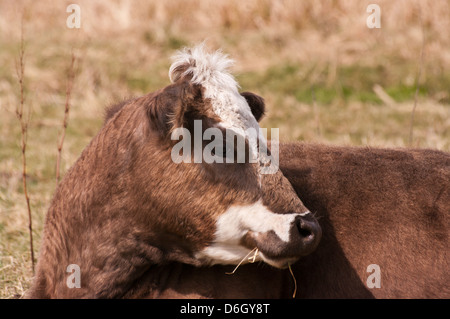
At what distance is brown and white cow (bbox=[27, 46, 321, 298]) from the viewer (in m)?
3.77

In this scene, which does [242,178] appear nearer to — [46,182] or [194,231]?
[194,231]

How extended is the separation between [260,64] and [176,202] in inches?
388

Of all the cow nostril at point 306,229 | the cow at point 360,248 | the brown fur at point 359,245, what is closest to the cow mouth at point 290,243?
the cow nostril at point 306,229

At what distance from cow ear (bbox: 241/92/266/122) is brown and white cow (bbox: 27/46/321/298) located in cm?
36

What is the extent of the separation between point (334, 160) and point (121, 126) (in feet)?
5.05

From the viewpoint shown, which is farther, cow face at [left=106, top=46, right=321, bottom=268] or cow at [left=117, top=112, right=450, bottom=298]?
cow at [left=117, top=112, right=450, bottom=298]

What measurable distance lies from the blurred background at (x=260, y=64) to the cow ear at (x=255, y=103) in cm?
433

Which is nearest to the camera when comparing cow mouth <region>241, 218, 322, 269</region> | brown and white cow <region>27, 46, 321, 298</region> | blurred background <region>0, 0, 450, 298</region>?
cow mouth <region>241, 218, 322, 269</region>

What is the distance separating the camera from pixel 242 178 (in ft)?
12.5

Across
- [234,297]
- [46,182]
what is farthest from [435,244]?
[46,182]

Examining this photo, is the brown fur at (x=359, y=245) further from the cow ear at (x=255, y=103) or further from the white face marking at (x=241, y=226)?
the cow ear at (x=255, y=103)

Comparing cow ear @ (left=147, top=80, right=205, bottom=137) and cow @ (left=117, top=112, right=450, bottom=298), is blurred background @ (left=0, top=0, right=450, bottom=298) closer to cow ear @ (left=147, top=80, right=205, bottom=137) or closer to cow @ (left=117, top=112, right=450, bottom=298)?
cow @ (left=117, top=112, right=450, bottom=298)

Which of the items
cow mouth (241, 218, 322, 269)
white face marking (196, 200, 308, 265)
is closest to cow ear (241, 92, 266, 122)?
white face marking (196, 200, 308, 265)

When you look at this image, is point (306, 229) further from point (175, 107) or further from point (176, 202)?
point (175, 107)
